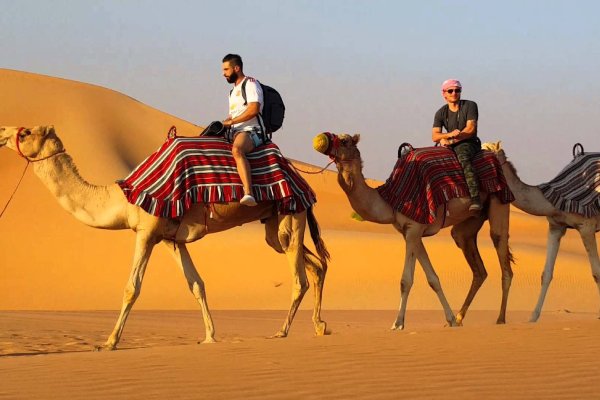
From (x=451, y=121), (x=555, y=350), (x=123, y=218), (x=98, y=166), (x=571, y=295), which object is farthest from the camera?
(x=98, y=166)

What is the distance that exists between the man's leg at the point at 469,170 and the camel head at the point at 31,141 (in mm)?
4626

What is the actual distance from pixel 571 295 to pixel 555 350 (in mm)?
17594

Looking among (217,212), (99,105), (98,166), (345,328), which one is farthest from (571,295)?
(99,105)

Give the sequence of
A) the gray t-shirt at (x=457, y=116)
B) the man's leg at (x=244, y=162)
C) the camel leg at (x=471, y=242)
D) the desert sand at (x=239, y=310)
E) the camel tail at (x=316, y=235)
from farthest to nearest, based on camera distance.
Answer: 1. the camel leg at (x=471, y=242)
2. the gray t-shirt at (x=457, y=116)
3. the camel tail at (x=316, y=235)
4. the man's leg at (x=244, y=162)
5. the desert sand at (x=239, y=310)

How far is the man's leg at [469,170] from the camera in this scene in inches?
499

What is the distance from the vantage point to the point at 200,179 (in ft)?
35.2

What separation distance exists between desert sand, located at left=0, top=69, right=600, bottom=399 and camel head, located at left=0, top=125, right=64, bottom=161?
193 centimetres

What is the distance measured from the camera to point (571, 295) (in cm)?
2581

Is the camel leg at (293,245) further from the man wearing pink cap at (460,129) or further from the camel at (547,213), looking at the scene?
the camel at (547,213)

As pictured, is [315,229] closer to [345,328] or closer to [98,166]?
[345,328]

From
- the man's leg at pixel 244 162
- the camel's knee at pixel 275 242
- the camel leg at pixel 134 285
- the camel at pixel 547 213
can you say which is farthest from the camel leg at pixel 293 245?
the camel at pixel 547 213

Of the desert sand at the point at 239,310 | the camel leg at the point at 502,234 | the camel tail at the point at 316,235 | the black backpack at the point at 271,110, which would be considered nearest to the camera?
the desert sand at the point at 239,310

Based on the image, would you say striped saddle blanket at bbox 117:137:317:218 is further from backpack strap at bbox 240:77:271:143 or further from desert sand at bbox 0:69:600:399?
desert sand at bbox 0:69:600:399

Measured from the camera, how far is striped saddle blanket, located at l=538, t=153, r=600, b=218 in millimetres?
13477
